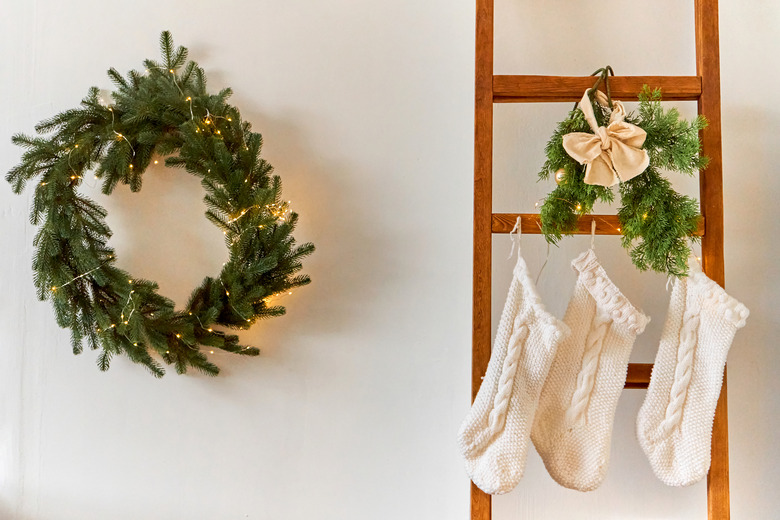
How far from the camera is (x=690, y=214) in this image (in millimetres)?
1017

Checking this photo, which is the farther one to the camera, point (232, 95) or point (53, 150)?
point (232, 95)

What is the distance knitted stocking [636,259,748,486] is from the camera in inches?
40.3

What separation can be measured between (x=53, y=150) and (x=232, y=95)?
395 mm

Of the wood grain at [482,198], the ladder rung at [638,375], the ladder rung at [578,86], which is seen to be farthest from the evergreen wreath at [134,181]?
the ladder rung at [638,375]

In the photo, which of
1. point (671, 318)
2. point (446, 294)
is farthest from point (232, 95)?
point (671, 318)

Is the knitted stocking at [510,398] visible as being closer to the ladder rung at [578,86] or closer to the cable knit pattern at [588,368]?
the cable knit pattern at [588,368]

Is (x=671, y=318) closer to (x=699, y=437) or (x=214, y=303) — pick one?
(x=699, y=437)

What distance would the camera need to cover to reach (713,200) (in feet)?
3.54

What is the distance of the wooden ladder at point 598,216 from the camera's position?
107 cm

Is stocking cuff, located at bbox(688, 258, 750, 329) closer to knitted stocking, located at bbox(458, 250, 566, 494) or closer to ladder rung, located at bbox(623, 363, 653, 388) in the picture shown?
ladder rung, located at bbox(623, 363, 653, 388)

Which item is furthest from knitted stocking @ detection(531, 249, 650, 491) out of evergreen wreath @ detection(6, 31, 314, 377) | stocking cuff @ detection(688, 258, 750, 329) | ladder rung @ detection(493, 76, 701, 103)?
evergreen wreath @ detection(6, 31, 314, 377)

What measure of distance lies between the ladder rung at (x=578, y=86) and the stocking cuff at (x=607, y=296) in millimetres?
322

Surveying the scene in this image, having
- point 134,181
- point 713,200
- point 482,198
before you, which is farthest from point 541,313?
point 134,181

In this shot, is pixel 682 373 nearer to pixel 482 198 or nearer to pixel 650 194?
pixel 650 194
